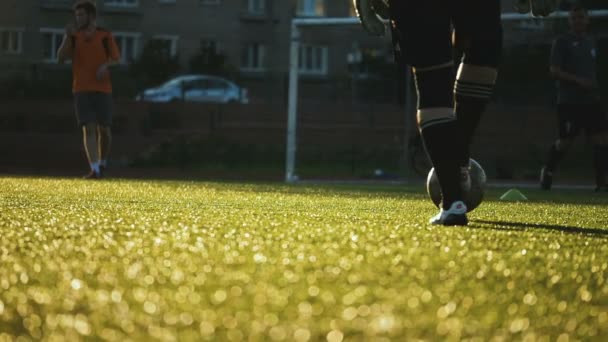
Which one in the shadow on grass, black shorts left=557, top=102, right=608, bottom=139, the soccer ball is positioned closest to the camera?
the shadow on grass

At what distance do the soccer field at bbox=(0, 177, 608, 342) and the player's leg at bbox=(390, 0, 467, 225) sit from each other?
1.05 ft

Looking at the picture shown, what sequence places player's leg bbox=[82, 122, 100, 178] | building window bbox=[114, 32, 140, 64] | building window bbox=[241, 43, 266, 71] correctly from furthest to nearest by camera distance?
building window bbox=[241, 43, 266, 71], building window bbox=[114, 32, 140, 64], player's leg bbox=[82, 122, 100, 178]

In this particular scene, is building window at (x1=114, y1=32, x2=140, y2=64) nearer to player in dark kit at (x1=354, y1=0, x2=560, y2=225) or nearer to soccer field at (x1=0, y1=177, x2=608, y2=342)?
player in dark kit at (x1=354, y1=0, x2=560, y2=225)

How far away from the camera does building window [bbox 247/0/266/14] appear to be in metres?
54.8

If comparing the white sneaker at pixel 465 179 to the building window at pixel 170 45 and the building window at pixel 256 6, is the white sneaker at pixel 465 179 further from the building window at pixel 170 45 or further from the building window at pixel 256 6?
the building window at pixel 256 6

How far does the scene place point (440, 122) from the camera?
698cm

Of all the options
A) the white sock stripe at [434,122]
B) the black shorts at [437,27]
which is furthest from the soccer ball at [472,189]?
the black shorts at [437,27]

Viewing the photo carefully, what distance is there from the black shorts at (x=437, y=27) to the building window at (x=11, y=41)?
2556cm

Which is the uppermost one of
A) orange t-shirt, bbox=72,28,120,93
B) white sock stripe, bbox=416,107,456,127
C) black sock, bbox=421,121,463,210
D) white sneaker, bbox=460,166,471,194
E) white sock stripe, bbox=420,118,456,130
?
white sock stripe, bbox=416,107,456,127

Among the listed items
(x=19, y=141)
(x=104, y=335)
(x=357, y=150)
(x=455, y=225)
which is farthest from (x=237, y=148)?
(x=104, y=335)

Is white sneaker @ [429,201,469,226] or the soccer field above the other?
the soccer field

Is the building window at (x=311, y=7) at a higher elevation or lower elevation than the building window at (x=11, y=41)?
lower

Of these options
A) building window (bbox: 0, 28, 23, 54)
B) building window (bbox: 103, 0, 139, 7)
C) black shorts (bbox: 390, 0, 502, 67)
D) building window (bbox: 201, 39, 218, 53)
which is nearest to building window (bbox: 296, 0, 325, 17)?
building window (bbox: 103, 0, 139, 7)

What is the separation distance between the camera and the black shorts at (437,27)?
6871 millimetres
